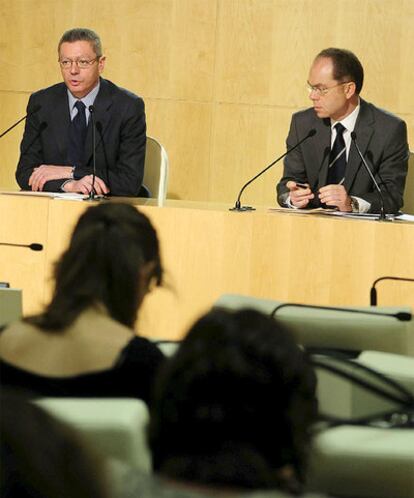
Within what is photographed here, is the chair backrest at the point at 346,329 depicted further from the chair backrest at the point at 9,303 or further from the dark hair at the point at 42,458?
the dark hair at the point at 42,458

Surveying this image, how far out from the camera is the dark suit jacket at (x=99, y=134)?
18.9 feet

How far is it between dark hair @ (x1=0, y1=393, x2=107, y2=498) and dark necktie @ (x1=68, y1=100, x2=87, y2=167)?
4.47 metres

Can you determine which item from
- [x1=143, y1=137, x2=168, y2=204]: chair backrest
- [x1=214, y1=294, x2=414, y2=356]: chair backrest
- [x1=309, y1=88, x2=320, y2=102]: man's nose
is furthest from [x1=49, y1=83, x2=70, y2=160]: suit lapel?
[x1=214, y1=294, x2=414, y2=356]: chair backrest

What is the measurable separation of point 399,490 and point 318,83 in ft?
12.8

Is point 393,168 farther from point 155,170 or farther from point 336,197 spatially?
point 155,170

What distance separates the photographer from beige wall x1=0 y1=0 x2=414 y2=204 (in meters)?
7.55

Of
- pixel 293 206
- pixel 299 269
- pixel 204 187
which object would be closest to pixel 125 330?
pixel 299 269

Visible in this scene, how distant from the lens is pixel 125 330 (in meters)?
2.45

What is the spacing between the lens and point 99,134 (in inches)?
227

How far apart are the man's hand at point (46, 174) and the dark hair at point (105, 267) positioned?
2.75m

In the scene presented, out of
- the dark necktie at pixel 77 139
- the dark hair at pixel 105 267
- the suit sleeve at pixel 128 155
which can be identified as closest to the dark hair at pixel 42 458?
the dark hair at pixel 105 267

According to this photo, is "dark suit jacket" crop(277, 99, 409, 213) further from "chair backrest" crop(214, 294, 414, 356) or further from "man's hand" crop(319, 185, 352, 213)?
"chair backrest" crop(214, 294, 414, 356)

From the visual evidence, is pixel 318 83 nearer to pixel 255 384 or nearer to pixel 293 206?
pixel 293 206

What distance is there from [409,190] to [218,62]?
7.88 ft
